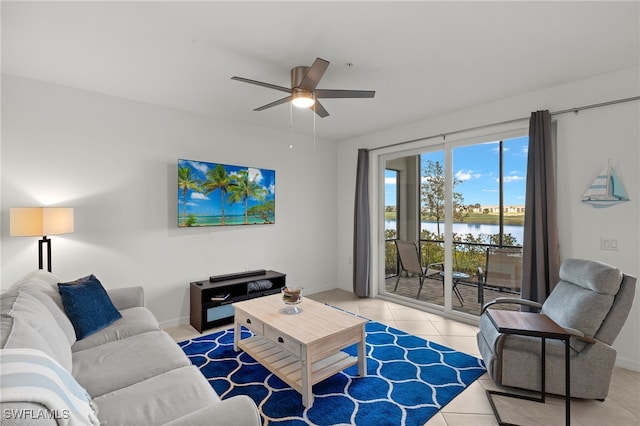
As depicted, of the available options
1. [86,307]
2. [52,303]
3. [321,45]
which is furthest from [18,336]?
[321,45]

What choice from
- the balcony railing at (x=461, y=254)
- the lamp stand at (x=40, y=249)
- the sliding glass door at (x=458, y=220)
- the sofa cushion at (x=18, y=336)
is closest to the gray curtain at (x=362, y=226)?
the sliding glass door at (x=458, y=220)

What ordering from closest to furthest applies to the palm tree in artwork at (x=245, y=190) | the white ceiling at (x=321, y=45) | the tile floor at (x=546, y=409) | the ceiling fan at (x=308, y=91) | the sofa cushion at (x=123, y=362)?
the sofa cushion at (x=123, y=362) → the white ceiling at (x=321, y=45) → the tile floor at (x=546, y=409) → the ceiling fan at (x=308, y=91) → the palm tree in artwork at (x=245, y=190)

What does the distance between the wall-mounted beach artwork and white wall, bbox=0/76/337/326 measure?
15 centimetres

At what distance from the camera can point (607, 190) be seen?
2.73 m

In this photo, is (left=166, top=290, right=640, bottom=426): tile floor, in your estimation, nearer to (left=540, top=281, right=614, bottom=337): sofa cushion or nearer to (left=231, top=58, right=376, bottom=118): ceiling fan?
(left=540, top=281, right=614, bottom=337): sofa cushion

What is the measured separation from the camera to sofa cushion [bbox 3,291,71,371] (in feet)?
4.88

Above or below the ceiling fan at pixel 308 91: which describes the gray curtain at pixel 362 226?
below

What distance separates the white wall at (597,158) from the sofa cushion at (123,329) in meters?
3.92

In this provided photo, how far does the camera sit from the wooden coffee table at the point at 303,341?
220 cm

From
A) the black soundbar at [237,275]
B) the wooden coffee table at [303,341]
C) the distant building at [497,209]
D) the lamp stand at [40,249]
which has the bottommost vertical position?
the wooden coffee table at [303,341]

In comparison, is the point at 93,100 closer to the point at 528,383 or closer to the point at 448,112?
the point at 448,112

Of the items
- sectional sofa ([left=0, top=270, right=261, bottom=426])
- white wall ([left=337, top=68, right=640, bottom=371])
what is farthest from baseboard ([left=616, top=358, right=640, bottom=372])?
sectional sofa ([left=0, top=270, right=261, bottom=426])

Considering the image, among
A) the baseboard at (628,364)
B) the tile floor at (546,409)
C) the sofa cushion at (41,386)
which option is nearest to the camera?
the sofa cushion at (41,386)

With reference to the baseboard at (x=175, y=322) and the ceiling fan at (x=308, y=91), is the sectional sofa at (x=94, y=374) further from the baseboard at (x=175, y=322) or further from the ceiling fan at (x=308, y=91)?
the ceiling fan at (x=308, y=91)
